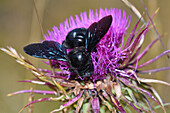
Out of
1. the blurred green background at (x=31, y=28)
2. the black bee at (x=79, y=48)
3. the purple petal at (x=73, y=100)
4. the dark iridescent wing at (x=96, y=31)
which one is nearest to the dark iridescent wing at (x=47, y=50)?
the black bee at (x=79, y=48)

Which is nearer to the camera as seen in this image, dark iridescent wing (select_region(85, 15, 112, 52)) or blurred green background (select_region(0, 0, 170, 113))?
dark iridescent wing (select_region(85, 15, 112, 52))

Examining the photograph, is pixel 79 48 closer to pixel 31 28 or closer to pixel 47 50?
pixel 47 50

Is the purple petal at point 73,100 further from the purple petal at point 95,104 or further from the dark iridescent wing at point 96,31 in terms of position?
the dark iridescent wing at point 96,31

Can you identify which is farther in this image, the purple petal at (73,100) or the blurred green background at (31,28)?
the blurred green background at (31,28)

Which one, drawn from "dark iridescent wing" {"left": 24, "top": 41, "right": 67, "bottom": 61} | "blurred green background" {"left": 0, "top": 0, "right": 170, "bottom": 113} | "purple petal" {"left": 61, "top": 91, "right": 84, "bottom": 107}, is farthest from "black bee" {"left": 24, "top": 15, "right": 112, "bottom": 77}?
"blurred green background" {"left": 0, "top": 0, "right": 170, "bottom": 113}

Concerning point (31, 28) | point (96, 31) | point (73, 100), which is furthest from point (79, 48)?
point (31, 28)

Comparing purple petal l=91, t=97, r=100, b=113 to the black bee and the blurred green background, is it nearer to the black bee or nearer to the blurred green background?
the black bee

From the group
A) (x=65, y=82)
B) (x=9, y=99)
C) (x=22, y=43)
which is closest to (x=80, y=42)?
(x=65, y=82)
